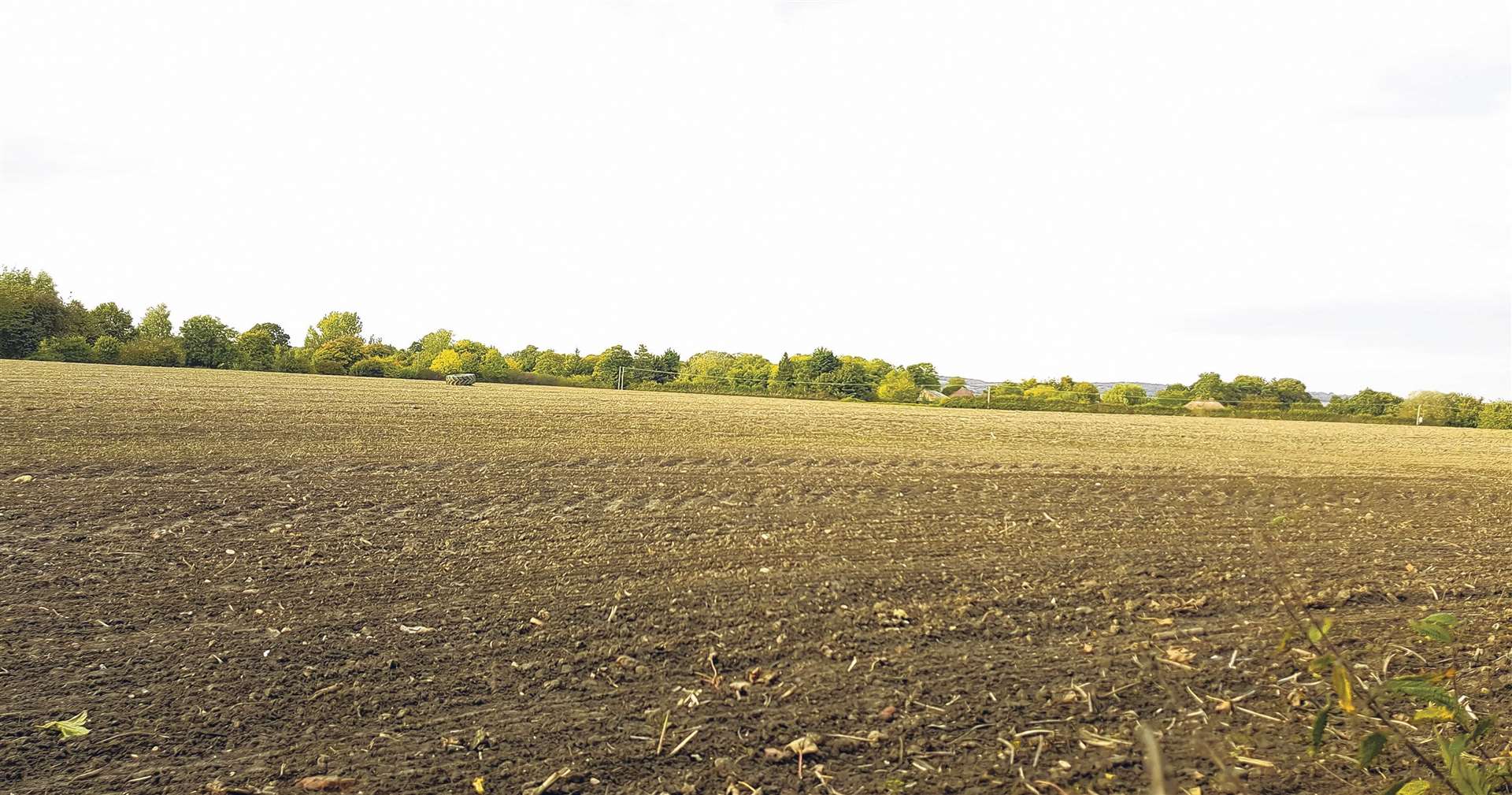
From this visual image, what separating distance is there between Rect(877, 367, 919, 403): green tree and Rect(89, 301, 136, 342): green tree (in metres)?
42.4

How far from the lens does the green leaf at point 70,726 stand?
3498mm

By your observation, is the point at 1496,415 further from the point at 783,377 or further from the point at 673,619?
the point at 673,619

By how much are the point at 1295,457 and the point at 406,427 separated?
597 inches

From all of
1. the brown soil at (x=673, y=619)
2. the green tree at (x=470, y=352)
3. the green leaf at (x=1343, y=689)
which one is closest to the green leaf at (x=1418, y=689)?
the green leaf at (x=1343, y=689)

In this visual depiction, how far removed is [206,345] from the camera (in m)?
45.8

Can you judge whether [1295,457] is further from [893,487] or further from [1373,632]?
[1373,632]

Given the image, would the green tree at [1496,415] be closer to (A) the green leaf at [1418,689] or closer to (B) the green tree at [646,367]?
(B) the green tree at [646,367]

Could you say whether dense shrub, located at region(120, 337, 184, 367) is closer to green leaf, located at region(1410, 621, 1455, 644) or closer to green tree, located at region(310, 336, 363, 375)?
green tree, located at region(310, 336, 363, 375)

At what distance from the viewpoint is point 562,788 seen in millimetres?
3176

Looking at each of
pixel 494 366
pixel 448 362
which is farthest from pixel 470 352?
pixel 494 366

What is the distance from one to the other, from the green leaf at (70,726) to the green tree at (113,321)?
56.2 m

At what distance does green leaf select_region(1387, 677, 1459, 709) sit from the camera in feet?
5.49

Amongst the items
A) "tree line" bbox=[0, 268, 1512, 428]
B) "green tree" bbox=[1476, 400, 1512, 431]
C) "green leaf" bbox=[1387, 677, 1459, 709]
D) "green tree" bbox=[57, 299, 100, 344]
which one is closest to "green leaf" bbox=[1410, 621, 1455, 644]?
"green leaf" bbox=[1387, 677, 1459, 709]

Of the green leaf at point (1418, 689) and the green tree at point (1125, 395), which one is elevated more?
the green tree at point (1125, 395)
